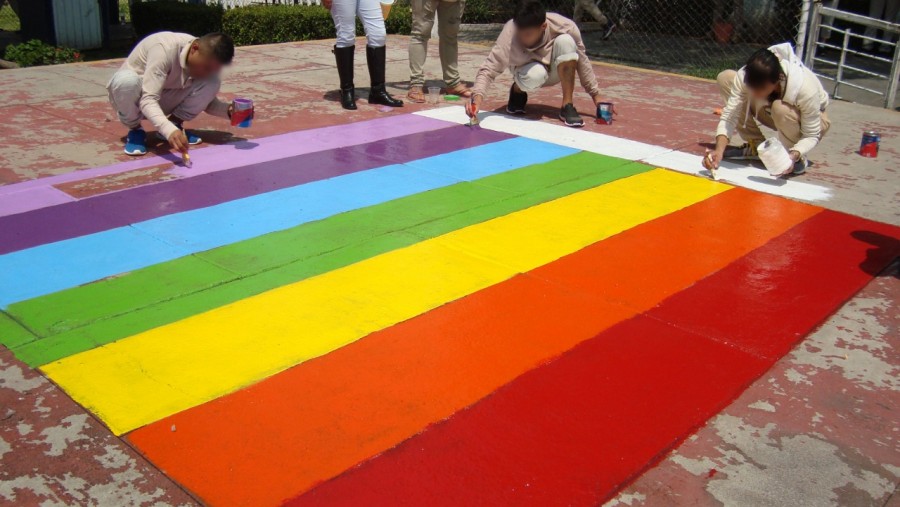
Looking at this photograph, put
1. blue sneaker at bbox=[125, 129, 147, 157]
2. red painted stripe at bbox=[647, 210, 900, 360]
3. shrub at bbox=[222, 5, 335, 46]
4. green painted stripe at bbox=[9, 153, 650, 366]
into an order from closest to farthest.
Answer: green painted stripe at bbox=[9, 153, 650, 366] < red painted stripe at bbox=[647, 210, 900, 360] < blue sneaker at bbox=[125, 129, 147, 157] < shrub at bbox=[222, 5, 335, 46]

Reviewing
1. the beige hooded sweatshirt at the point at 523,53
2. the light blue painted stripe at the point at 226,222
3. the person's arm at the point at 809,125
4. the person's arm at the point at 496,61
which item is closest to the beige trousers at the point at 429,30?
the beige hooded sweatshirt at the point at 523,53

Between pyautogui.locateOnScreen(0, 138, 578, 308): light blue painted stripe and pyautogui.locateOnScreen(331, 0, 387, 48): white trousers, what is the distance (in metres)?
1.82

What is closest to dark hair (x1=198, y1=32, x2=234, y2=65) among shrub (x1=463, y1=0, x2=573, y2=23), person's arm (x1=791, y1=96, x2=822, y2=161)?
person's arm (x1=791, y1=96, x2=822, y2=161)

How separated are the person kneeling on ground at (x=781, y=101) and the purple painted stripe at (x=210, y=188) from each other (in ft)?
6.11

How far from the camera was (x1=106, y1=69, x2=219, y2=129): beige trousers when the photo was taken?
568 centimetres

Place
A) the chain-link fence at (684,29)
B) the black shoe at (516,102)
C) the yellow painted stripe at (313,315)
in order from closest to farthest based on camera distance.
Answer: the yellow painted stripe at (313,315) < the black shoe at (516,102) < the chain-link fence at (684,29)

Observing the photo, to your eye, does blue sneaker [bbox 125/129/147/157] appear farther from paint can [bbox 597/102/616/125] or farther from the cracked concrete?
the cracked concrete

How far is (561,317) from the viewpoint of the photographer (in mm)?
3832

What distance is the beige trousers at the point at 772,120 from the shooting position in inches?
227

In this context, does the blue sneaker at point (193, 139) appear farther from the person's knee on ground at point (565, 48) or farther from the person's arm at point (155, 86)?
the person's knee on ground at point (565, 48)

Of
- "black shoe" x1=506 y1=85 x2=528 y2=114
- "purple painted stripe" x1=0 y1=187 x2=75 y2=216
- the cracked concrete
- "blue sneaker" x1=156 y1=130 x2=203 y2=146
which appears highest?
"black shoe" x1=506 y1=85 x2=528 y2=114

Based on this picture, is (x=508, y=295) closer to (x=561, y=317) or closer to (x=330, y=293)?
(x=561, y=317)

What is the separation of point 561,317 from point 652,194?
6.71ft

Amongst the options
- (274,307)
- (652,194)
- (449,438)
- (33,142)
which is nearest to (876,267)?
(652,194)
